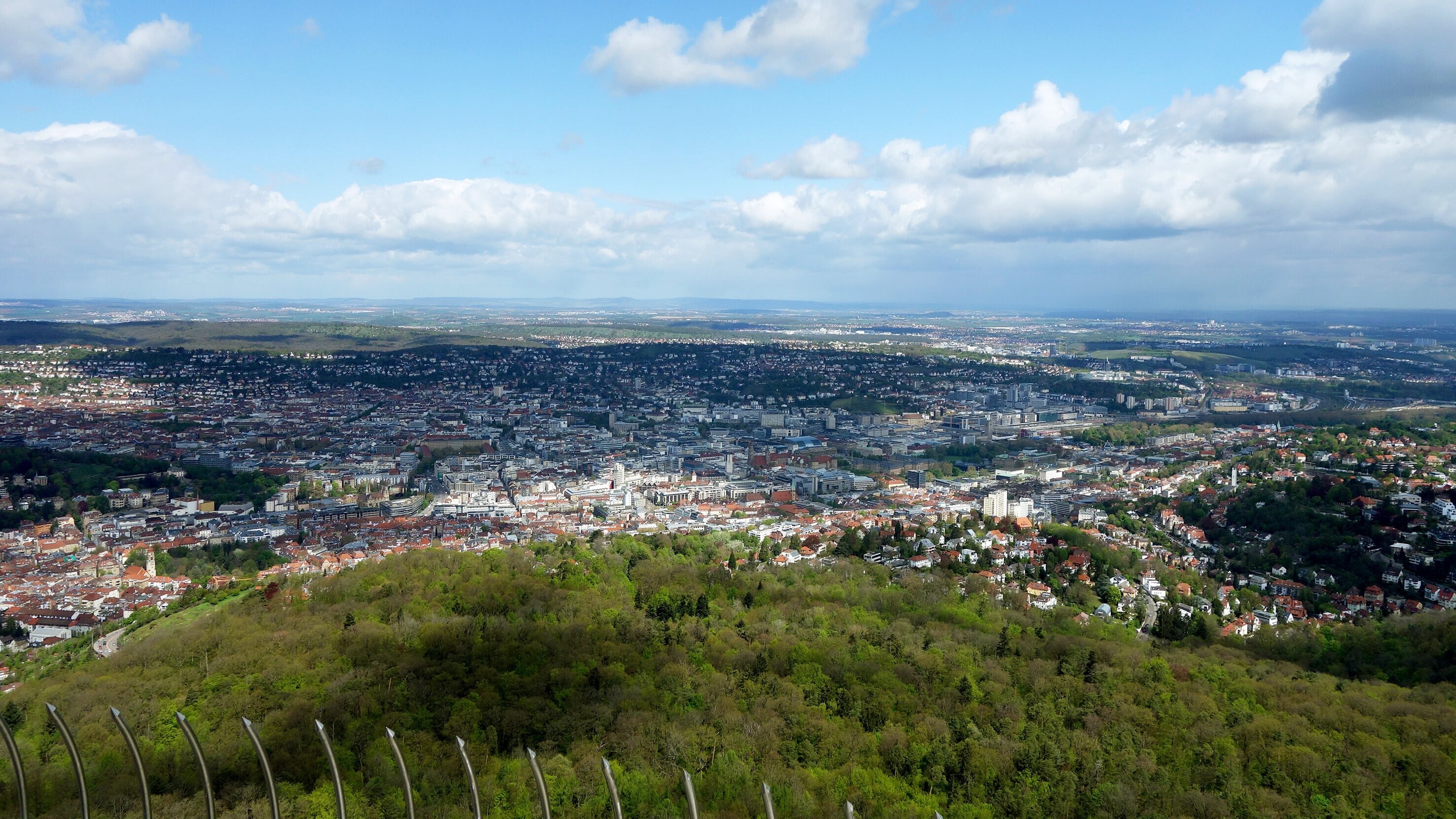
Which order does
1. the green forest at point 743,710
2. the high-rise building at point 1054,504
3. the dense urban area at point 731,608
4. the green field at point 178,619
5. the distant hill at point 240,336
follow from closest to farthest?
the green forest at point 743,710
the dense urban area at point 731,608
the green field at point 178,619
the high-rise building at point 1054,504
the distant hill at point 240,336

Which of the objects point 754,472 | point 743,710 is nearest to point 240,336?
point 754,472

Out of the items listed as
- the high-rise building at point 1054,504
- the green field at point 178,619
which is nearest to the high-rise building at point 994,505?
the high-rise building at point 1054,504

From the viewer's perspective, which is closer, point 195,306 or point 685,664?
point 685,664

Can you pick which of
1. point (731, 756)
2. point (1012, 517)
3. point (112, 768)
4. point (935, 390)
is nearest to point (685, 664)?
point (731, 756)

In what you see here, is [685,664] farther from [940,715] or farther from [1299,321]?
[1299,321]

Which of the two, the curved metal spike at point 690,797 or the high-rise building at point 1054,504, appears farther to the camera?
the high-rise building at point 1054,504

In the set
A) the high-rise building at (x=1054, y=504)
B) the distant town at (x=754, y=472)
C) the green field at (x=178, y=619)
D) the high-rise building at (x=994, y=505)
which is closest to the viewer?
the green field at (x=178, y=619)

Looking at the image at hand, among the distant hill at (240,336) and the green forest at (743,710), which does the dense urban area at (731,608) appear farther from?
the distant hill at (240,336)
